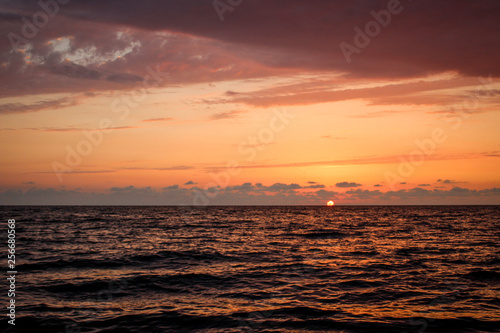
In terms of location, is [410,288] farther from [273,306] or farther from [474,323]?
[273,306]

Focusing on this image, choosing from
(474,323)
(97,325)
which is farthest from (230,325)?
(474,323)

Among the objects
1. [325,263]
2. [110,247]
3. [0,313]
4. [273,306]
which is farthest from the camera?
[110,247]

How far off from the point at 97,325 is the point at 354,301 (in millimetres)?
11211

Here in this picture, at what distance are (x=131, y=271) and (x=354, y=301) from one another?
14636mm

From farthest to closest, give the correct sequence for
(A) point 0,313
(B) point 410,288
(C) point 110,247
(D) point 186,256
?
1. (C) point 110,247
2. (D) point 186,256
3. (B) point 410,288
4. (A) point 0,313

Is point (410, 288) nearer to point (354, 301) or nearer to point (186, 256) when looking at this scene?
point (354, 301)

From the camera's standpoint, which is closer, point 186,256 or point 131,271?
point 131,271

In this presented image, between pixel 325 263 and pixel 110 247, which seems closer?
pixel 325 263

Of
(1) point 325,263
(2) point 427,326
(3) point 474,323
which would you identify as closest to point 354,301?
(2) point 427,326

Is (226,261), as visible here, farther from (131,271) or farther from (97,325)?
(97,325)

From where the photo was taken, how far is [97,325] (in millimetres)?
13969

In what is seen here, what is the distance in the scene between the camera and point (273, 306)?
1612 centimetres

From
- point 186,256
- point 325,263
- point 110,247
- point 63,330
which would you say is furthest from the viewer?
point 110,247

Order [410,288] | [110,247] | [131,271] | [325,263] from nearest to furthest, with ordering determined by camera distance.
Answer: [410,288] < [131,271] < [325,263] < [110,247]
